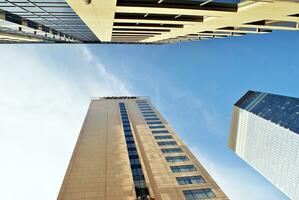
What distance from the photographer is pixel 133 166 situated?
63656 mm

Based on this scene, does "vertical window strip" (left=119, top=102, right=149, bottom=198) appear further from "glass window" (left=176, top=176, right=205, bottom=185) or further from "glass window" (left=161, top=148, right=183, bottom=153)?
"glass window" (left=161, top=148, right=183, bottom=153)

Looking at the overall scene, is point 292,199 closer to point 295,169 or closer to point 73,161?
point 295,169

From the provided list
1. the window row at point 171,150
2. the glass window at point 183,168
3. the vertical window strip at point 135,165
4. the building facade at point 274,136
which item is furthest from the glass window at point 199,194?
the building facade at point 274,136

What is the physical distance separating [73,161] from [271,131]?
13599cm

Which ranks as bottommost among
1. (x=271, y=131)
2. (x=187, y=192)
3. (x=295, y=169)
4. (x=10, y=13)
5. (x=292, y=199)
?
(x=292, y=199)

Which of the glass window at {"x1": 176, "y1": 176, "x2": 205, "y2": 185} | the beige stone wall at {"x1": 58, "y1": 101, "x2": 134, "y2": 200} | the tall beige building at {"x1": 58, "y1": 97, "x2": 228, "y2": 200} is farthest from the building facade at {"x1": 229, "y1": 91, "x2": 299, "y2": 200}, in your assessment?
the glass window at {"x1": 176, "y1": 176, "x2": 205, "y2": 185}

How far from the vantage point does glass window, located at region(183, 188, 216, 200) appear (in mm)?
51438

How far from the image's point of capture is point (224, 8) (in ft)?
52.4

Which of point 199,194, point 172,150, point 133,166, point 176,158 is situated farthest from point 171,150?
point 199,194

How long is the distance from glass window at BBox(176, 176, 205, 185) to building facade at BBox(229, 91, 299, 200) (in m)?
107

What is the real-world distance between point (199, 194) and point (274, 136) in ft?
427

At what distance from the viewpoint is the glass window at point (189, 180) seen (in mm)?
56706

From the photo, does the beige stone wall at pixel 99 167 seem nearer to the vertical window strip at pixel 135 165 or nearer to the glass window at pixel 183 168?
the vertical window strip at pixel 135 165

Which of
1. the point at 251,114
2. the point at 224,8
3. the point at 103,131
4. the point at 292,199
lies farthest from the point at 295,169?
the point at 224,8
